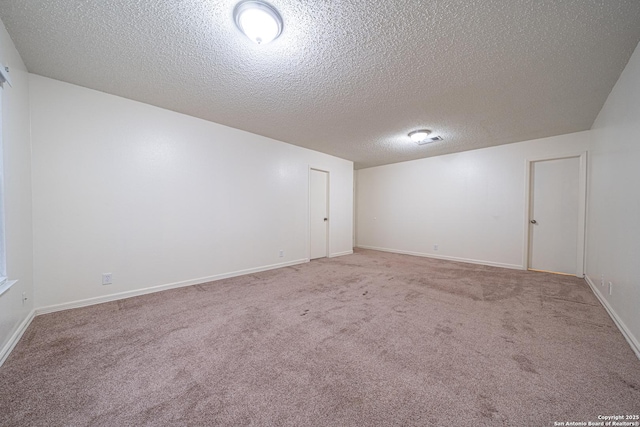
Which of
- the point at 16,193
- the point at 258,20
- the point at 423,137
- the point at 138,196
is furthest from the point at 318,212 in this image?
the point at 16,193

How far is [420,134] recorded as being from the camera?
388cm

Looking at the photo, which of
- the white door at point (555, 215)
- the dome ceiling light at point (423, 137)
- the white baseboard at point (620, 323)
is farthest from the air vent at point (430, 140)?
the white baseboard at point (620, 323)

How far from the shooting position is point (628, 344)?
73.5 inches

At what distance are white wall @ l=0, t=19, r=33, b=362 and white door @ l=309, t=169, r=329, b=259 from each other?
13.0 ft

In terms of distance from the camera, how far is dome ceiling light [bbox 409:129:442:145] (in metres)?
3.85

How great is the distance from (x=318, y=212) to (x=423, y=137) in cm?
266

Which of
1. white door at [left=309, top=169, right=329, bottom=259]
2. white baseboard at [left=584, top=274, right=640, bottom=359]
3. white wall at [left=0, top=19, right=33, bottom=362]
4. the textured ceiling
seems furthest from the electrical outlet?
white baseboard at [left=584, top=274, right=640, bottom=359]

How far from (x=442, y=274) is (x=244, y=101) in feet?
13.4

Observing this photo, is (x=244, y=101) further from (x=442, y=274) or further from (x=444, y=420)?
(x=442, y=274)

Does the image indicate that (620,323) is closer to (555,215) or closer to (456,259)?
(555,215)

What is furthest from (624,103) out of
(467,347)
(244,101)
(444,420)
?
(244,101)

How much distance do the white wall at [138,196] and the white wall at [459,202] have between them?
3.29 meters

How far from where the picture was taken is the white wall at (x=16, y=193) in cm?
180

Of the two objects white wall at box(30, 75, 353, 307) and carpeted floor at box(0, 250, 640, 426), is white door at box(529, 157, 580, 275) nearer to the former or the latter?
carpeted floor at box(0, 250, 640, 426)
